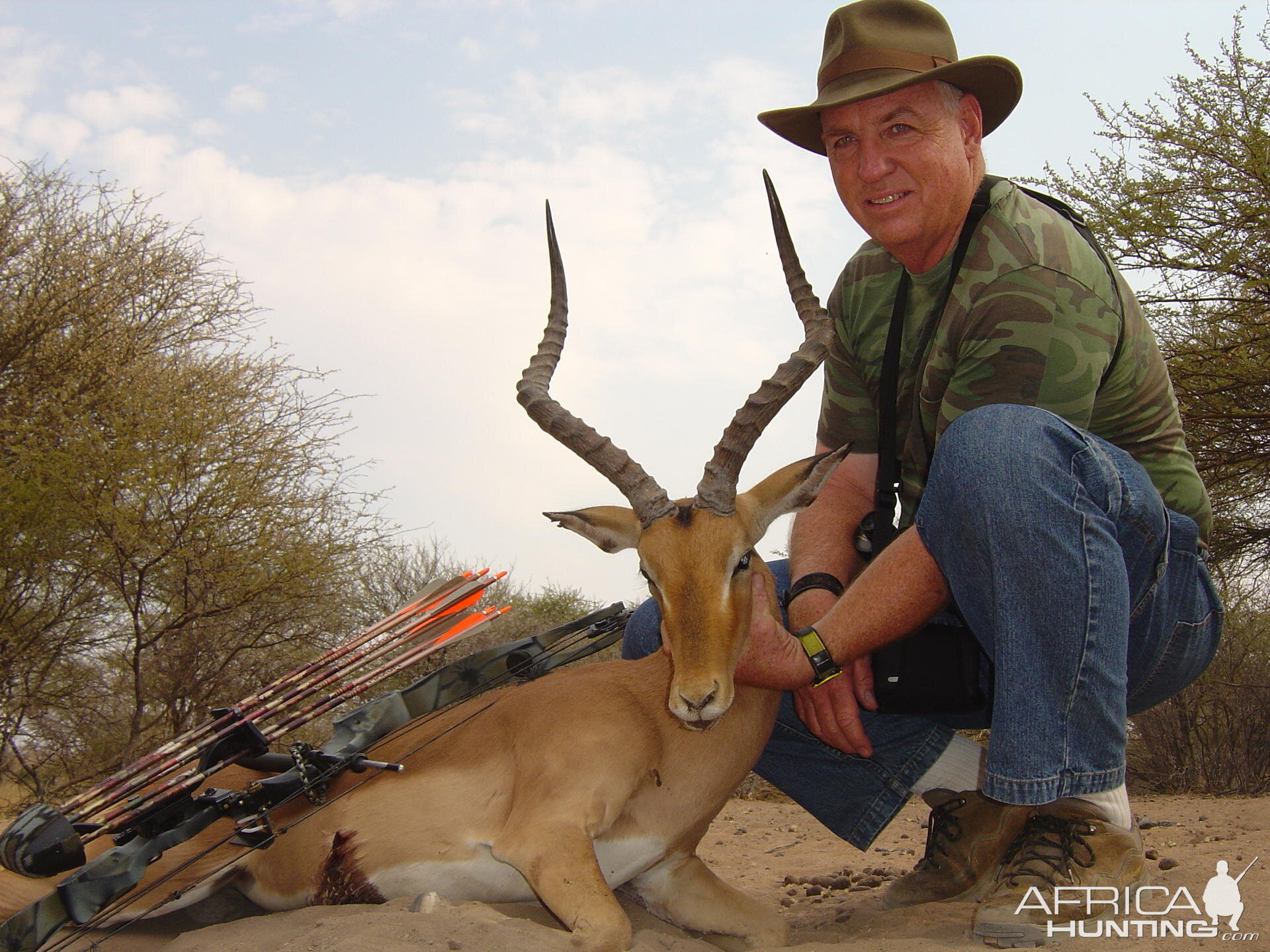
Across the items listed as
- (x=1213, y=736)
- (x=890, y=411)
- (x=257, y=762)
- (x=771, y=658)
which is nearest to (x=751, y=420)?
(x=890, y=411)

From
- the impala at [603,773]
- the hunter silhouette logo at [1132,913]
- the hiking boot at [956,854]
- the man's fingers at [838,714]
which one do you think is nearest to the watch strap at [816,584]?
the impala at [603,773]

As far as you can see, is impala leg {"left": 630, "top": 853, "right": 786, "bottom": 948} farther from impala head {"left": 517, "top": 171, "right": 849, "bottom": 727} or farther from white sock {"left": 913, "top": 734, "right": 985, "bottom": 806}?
impala head {"left": 517, "top": 171, "right": 849, "bottom": 727}

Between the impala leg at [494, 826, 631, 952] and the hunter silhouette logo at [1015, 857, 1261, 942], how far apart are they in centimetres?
120

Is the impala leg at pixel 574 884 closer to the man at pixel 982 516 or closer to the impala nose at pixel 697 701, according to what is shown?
the impala nose at pixel 697 701

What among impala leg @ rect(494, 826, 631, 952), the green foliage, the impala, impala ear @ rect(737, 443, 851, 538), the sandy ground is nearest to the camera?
the sandy ground

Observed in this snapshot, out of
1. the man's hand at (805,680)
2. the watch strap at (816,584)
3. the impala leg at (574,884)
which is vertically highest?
the watch strap at (816,584)

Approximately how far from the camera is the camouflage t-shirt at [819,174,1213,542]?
378 centimetres

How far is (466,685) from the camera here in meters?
4.46

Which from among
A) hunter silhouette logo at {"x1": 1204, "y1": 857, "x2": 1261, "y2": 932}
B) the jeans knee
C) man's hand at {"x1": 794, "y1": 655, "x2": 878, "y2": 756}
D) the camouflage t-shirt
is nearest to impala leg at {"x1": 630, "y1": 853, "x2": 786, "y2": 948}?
man's hand at {"x1": 794, "y1": 655, "x2": 878, "y2": 756}

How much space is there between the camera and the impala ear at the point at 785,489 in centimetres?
464

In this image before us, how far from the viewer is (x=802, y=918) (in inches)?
177

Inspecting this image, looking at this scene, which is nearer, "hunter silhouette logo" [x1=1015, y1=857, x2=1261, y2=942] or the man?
"hunter silhouette logo" [x1=1015, y1=857, x2=1261, y2=942]

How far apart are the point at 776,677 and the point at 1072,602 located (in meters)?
1.05

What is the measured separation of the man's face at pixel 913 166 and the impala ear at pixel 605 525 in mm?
1518
